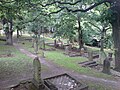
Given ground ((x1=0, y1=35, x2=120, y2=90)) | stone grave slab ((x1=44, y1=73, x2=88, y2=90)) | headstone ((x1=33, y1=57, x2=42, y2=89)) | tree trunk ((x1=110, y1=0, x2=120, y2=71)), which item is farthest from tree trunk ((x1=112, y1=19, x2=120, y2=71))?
headstone ((x1=33, y1=57, x2=42, y2=89))

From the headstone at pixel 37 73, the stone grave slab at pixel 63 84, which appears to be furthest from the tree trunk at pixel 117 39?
the headstone at pixel 37 73

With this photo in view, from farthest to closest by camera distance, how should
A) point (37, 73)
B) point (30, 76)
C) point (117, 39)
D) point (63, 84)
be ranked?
point (117, 39) < point (30, 76) < point (63, 84) < point (37, 73)

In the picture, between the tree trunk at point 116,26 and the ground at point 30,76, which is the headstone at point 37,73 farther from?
the tree trunk at point 116,26

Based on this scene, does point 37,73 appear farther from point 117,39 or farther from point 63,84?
point 117,39

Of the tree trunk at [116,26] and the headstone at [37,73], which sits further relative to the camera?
the tree trunk at [116,26]

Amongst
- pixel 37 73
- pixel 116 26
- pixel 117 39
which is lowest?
pixel 37 73

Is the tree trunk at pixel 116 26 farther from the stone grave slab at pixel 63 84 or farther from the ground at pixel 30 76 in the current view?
the stone grave slab at pixel 63 84

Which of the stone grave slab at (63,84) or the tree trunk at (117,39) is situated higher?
the tree trunk at (117,39)

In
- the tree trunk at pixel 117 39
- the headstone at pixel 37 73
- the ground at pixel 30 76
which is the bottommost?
the ground at pixel 30 76

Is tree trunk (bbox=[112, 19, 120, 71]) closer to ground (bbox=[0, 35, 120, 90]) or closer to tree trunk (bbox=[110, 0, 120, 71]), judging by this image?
tree trunk (bbox=[110, 0, 120, 71])

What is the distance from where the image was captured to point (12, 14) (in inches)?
597

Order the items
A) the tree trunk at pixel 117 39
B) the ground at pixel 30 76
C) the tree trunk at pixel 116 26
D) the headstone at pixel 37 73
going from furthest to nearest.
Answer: the tree trunk at pixel 117 39 → the tree trunk at pixel 116 26 → the ground at pixel 30 76 → the headstone at pixel 37 73

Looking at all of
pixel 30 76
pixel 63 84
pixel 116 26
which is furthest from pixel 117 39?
pixel 30 76

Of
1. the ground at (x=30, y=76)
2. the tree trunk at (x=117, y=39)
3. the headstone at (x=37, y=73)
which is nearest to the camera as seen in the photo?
the headstone at (x=37, y=73)
